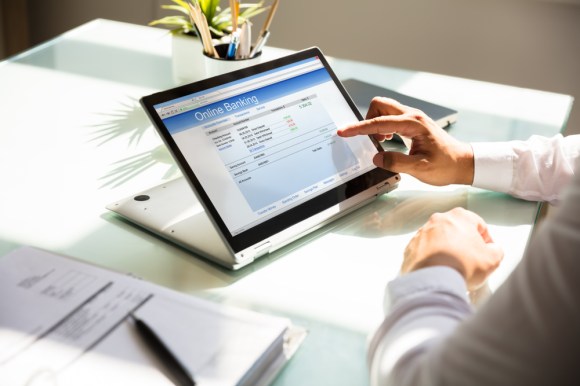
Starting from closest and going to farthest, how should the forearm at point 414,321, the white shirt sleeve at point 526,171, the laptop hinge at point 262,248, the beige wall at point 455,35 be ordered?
1. the forearm at point 414,321
2. the laptop hinge at point 262,248
3. the white shirt sleeve at point 526,171
4. the beige wall at point 455,35

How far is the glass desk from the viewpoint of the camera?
0.88m

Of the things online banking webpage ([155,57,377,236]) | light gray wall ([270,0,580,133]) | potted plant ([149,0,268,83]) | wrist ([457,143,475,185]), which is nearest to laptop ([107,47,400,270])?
online banking webpage ([155,57,377,236])

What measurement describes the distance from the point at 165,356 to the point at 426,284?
0.28 metres

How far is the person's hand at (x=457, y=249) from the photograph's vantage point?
849mm

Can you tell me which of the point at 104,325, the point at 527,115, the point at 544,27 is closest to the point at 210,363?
the point at 104,325

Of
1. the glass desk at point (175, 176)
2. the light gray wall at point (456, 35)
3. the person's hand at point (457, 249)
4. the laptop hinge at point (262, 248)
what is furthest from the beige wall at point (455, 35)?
the laptop hinge at point (262, 248)

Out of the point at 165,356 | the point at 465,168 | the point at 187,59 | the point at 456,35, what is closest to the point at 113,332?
the point at 165,356

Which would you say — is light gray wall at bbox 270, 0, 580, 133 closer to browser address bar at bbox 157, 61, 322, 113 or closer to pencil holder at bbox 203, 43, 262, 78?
pencil holder at bbox 203, 43, 262, 78

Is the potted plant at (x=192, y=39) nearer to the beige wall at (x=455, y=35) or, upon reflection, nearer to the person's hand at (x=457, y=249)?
the person's hand at (x=457, y=249)

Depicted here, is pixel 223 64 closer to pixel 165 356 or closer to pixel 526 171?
pixel 526 171

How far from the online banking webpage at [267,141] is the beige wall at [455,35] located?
1.61 m

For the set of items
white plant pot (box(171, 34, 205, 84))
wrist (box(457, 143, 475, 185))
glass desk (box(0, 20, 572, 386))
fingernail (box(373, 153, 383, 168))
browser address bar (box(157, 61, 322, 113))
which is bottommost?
glass desk (box(0, 20, 572, 386))

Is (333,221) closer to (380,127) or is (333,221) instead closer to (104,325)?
(380,127)

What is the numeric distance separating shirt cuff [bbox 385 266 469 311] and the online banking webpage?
9.9 inches
